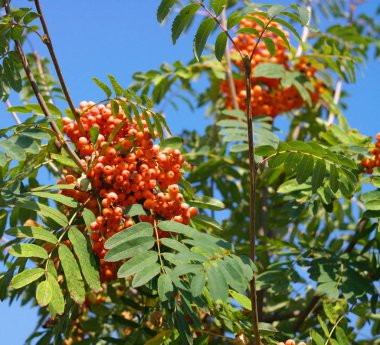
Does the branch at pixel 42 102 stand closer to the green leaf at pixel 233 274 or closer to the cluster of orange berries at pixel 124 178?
the cluster of orange berries at pixel 124 178

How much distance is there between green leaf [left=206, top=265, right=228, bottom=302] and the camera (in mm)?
1722

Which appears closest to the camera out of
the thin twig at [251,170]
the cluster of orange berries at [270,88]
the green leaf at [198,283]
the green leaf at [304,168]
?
the green leaf at [198,283]

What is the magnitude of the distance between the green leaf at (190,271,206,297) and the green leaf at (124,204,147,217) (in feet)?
1.29

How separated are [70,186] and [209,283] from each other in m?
0.67

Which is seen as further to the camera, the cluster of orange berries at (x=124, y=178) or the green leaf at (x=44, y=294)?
the cluster of orange berries at (x=124, y=178)

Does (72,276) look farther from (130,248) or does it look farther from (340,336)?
(340,336)

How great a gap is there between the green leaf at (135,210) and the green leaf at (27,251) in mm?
297

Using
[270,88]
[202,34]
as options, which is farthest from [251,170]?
[270,88]

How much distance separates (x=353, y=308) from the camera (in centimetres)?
263

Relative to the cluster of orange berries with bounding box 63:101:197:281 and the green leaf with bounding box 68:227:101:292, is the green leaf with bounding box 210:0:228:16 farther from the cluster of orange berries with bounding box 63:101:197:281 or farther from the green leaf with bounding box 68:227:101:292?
the green leaf with bounding box 68:227:101:292

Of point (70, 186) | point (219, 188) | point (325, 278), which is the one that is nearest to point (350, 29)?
point (219, 188)

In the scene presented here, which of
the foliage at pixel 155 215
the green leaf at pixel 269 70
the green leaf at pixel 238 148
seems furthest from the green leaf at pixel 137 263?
the green leaf at pixel 269 70

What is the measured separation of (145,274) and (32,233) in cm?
41

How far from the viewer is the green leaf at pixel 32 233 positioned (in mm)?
1972
